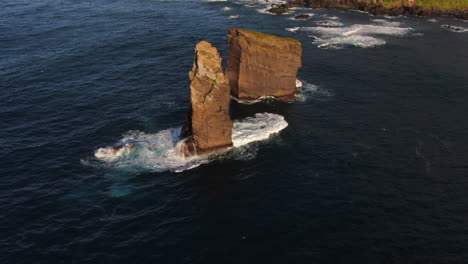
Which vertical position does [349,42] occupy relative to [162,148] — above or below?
above

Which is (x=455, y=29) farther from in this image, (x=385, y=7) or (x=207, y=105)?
(x=207, y=105)

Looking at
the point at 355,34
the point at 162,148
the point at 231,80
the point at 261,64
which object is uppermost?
the point at 355,34

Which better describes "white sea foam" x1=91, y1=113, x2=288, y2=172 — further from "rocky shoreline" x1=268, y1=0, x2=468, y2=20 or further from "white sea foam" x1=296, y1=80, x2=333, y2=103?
"rocky shoreline" x1=268, y1=0, x2=468, y2=20

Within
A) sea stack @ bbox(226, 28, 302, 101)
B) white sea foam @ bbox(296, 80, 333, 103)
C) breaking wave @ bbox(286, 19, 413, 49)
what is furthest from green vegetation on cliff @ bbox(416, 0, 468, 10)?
sea stack @ bbox(226, 28, 302, 101)

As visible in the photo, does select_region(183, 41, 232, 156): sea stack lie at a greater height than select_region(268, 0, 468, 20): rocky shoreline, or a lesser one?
lesser

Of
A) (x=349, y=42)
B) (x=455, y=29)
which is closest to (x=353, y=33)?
(x=349, y=42)

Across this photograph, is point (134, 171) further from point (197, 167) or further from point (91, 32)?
point (91, 32)

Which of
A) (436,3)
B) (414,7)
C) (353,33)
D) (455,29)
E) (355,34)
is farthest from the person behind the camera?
(436,3)
